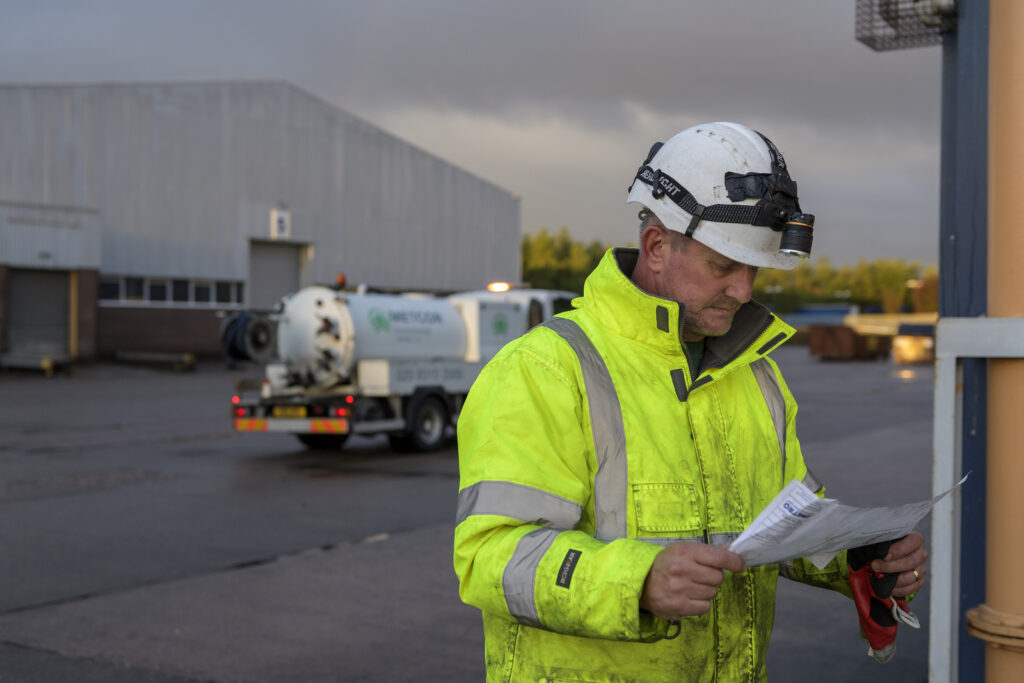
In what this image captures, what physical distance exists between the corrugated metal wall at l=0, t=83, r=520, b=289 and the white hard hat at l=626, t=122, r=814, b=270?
35.3 metres

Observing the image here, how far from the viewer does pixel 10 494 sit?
11.0m

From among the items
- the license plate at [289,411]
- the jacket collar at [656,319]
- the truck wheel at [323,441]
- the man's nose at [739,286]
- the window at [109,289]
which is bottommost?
the truck wheel at [323,441]

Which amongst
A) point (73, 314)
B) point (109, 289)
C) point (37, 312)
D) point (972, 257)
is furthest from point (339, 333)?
point (109, 289)

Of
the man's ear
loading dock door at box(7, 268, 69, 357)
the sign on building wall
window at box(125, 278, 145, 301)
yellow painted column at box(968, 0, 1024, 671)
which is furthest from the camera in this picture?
the sign on building wall

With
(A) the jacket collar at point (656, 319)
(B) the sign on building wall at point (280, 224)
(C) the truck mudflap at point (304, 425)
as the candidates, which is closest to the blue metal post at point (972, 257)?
(A) the jacket collar at point (656, 319)

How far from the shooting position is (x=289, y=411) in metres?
14.8

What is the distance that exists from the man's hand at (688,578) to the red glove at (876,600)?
64cm

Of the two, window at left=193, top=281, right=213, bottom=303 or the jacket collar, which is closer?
the jacket collar

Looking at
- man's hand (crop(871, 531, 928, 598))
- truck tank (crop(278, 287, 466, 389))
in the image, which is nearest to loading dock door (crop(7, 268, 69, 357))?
truck tank (crop(278, 287, 466, 389))

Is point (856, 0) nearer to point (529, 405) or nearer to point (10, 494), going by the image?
point (529, 405)

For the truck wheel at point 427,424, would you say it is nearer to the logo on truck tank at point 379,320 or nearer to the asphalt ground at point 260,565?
the asphalt ground at point 260,565

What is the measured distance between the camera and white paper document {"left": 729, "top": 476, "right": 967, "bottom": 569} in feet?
6.38

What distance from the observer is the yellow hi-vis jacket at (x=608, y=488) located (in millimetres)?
2000

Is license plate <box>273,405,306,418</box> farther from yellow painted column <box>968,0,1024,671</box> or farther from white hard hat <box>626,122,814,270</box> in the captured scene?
white hard hat <box>626,122,814,270</box>
